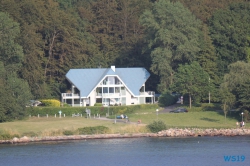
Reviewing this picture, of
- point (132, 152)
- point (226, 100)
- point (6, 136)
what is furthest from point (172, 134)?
point (6, 136)

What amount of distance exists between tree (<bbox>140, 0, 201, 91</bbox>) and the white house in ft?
8.90

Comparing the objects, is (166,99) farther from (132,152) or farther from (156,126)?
(132,152)

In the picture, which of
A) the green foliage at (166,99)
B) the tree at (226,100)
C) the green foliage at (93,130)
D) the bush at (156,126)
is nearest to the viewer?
the green foliage at (93,130)

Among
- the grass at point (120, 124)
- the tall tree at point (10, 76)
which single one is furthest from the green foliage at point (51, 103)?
the grass at point (120, 124)

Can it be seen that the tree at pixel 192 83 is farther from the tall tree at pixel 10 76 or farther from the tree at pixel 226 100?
the tall tree at pixel 10 76

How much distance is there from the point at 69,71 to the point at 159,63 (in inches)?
433

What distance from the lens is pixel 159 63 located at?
355 ft

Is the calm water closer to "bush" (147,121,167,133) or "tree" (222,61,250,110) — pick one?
"bush" (147,121,167,133)

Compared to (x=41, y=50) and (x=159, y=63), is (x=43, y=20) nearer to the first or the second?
(x=41, y=50)

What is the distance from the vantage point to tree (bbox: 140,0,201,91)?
108375 millimetres

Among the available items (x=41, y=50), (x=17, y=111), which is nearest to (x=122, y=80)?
(x=41, y=50)

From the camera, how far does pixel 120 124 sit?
89.4 m

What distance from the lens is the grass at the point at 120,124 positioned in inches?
3381

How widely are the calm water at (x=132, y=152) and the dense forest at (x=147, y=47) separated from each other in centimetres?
1911
